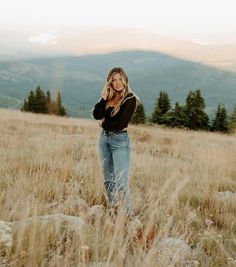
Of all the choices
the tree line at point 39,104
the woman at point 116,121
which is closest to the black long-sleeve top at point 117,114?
the woman at point 116,121

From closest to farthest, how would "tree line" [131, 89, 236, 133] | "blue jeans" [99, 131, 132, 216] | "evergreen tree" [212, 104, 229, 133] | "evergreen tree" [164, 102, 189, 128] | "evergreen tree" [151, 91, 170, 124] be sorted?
"blue jeans" [99, 131, 132, 216] → "evergreen tree" [164, 102, 189, 128] → "tree line" [131, 89, 236, 133] → "evergreen tree" [151, 91, 170, 124] → "evergreen tree" [212, 104, 229, 133]

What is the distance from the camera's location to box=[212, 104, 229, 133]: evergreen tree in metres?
50.4

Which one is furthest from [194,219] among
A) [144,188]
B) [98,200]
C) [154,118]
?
[154,118]

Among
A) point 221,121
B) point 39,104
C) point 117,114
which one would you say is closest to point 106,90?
point 117,114

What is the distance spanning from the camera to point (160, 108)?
164ft

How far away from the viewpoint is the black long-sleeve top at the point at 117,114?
17.7 feet

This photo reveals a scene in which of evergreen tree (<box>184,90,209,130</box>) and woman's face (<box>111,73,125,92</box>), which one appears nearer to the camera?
woman's face (<box>111,73,125,92</box>)

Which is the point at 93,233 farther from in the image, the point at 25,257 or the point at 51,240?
the point at 25,257

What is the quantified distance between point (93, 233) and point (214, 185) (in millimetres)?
3704

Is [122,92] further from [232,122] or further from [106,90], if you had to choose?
[232,122]

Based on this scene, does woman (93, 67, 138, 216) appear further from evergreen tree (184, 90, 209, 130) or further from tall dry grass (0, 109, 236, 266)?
evergreen tree (184, 90, 209, 130)

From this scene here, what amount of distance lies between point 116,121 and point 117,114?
8 centimetres

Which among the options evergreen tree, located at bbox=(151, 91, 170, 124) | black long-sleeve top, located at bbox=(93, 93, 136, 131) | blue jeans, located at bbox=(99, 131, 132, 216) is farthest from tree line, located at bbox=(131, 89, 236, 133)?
black long-sleeve top, located at bbox=(93, 93, 136, 131)

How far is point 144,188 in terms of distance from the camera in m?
6.84
